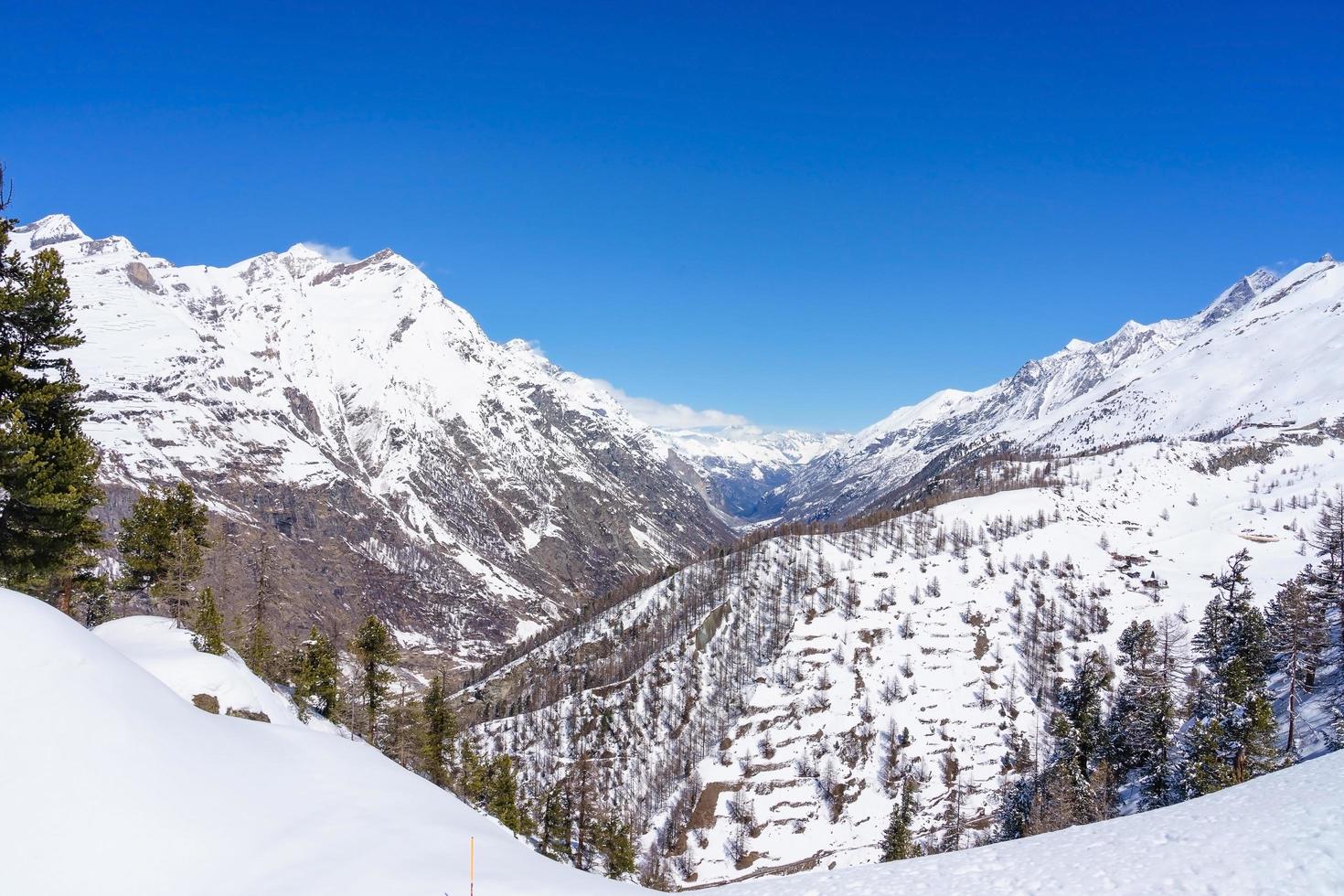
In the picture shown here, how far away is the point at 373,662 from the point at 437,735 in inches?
486

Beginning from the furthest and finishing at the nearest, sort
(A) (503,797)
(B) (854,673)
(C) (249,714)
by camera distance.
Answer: (B) (854,673), (A) (503,797), (C) (249,714)

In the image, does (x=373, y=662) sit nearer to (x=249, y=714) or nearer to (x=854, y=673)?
(x=249, y=714)

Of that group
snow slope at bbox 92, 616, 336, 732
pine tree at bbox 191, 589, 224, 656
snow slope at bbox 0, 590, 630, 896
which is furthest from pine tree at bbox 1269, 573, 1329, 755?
pine tree at bbox 191, 589, 224, 656

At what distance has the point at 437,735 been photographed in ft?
205

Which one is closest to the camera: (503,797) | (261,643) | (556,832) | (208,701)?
(208,701)

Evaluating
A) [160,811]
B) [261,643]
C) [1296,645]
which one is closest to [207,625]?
[261,643]

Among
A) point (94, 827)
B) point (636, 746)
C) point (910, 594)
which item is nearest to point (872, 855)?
point (636, 746)

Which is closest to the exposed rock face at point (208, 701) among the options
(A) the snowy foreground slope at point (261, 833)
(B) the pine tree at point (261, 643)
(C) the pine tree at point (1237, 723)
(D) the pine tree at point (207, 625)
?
(D) the pine tree at point (207, 625)

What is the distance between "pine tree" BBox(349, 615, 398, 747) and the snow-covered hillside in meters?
66.0

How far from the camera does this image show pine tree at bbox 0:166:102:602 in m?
24.7

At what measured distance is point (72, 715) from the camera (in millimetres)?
14406

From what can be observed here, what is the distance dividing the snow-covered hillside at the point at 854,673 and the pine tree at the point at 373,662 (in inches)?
2600

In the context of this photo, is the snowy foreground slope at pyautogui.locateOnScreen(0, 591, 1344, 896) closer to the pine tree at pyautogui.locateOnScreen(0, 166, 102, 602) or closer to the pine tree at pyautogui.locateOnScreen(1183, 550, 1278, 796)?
A: the pine tree at pyautogui.locateOnScreen(0, 166, 102, 602)

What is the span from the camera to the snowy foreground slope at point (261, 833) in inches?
504
